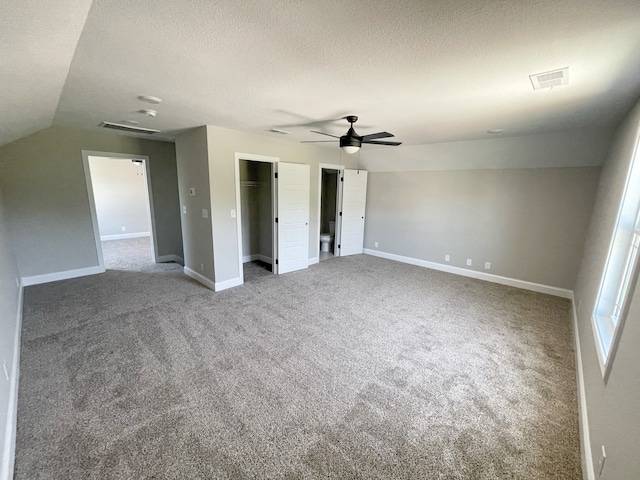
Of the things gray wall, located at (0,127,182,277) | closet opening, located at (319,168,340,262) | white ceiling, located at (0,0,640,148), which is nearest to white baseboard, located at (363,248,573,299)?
closet opening, located at (319,168,340,262)

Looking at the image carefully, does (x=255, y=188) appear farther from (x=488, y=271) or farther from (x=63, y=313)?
(x=488, y=271)

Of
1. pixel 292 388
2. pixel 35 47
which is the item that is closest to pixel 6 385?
pixel 292 388

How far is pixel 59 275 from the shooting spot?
14.3 ft

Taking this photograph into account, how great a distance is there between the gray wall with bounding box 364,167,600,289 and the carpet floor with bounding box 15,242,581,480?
890mm

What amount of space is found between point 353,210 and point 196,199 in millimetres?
3478

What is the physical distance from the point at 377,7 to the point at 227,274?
391cm

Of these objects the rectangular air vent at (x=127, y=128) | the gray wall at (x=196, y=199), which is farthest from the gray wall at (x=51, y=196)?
the gray wall at (x=196, y=199)

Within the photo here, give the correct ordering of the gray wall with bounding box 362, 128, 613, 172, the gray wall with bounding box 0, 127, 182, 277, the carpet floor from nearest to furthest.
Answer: the carpet floor, the gray wall with bounding box 362, 128, 613, 172, the gray wall with bounding box 0, 127, 182, 277

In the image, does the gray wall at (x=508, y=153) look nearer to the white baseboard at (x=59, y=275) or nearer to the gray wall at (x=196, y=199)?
the gray wall at (x=196, y=199)

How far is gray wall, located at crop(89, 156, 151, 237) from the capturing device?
7179 millimetres

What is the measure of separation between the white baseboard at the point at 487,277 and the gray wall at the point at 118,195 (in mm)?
6837

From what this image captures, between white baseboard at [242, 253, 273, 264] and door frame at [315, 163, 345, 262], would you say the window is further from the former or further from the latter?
white baseboard at [242, 253, 273, 264]

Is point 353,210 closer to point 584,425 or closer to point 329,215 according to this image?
point 329,215

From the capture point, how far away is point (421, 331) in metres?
3.11
